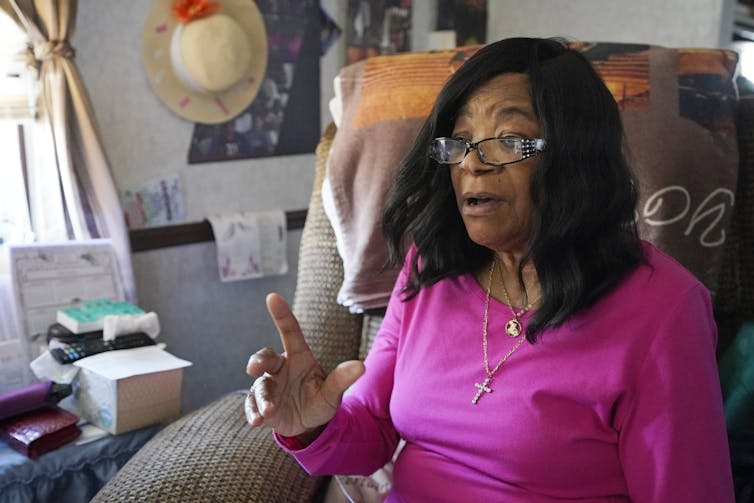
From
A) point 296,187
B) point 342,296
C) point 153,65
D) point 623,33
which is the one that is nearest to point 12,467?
point 342,296

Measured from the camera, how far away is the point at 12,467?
49.2 inches

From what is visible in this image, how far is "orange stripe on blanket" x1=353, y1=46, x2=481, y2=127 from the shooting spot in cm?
139

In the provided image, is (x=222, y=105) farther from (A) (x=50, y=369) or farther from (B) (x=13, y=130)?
(A) (x=50, y=369)

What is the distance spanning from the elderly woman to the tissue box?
1.55ft

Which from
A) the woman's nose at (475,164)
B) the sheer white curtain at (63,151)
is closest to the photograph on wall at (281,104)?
the sheer white curtain at (63,151)

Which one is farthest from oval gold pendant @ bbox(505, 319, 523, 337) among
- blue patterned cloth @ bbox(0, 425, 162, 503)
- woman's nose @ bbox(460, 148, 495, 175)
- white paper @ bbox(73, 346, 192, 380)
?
blue patterned cloth @ bbox(0, 425, 162, 503)

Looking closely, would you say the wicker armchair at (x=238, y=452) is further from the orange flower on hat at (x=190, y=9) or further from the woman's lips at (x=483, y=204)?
the orange flower on hat at (x=190, y=9)

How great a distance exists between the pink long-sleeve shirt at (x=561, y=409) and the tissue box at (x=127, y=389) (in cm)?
46

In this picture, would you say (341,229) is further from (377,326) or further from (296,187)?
(296,187)

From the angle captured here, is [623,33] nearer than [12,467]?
No

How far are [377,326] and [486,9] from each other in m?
1.65

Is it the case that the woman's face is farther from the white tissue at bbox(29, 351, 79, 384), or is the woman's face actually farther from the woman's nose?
the white tissue at bbox(29, 351, 79, 384)

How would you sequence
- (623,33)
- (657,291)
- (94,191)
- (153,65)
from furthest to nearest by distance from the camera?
(623,33) → (153,65) → (94,191) → (657,291)

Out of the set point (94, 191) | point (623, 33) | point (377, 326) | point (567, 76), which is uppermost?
point (623, 33)
